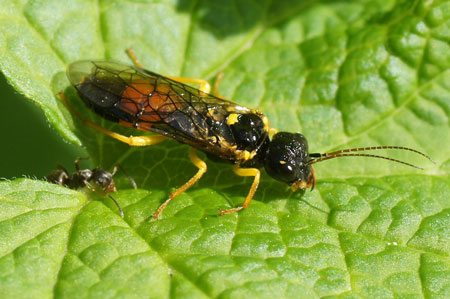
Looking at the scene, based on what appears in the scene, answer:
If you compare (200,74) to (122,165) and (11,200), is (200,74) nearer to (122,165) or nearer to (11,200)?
(122,165)

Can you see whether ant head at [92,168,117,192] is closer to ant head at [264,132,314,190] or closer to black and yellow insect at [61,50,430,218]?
black and yellow insect at [61,50,430,218]

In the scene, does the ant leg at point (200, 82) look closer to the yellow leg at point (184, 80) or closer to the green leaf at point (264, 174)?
the yellow leg at point (184, 80)

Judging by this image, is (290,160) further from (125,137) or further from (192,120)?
(125,137)

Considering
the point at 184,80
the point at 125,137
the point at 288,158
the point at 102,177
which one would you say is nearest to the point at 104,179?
the point at 102,177

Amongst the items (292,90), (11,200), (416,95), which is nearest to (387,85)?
(416,95)

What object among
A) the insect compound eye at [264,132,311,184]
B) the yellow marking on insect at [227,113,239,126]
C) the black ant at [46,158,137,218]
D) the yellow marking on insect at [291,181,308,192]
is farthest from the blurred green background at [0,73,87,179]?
the yellow marking on insect at [291,181,308,192]
